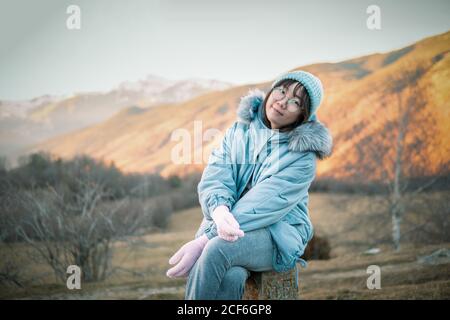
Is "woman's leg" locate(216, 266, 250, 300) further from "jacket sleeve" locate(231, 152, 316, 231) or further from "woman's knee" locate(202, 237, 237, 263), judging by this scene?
"jacket sleeve" locate(231, 152, 316, 231)

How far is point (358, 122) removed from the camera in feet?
46.7

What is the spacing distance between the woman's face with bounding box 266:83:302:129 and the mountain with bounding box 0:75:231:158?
12.0 m

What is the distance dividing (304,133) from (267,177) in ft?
1.09

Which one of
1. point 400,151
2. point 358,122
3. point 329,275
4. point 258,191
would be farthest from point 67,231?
point 358,122

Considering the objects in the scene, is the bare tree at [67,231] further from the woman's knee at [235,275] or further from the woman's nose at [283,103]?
the woman's knee at [235,275]

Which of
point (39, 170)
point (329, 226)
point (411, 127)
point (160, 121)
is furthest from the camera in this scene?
point (160, 121)

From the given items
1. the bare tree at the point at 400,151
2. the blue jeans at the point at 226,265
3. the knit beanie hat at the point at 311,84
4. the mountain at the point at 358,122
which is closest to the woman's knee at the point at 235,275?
the blue jeans at the point at 226,265

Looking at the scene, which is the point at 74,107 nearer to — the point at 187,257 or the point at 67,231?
the point at 67,231

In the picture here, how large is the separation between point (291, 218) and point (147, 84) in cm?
1673

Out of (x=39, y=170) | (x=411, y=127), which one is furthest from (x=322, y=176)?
(x=39, y=170)

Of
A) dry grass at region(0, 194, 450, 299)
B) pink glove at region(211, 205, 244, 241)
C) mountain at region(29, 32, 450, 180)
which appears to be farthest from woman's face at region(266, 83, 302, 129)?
mountain at region(29, 32, 450, 180)

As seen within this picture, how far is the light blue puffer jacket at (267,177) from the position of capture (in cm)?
264
